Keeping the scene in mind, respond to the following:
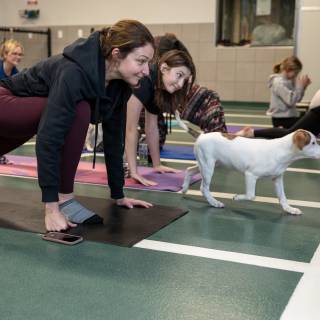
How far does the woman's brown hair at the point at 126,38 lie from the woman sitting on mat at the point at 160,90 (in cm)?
60

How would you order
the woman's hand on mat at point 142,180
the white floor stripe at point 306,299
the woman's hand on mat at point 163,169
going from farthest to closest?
the woman's hand on mat at point 163,169, the woman's hand on mat at point 142,180, the white floor stripe at point 306,299

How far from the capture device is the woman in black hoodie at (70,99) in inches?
70.7

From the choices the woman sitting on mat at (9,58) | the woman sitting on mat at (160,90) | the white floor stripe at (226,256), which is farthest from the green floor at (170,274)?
the woman sitting on mat at (9,58)

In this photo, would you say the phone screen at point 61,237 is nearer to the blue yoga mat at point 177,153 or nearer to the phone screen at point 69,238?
the phone screen at point 69,238

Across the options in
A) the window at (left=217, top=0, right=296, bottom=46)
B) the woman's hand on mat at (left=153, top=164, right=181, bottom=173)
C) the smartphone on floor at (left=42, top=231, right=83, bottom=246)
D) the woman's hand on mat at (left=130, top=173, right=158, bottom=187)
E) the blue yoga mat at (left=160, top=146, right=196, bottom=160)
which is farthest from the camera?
the window at (left=217, top=0, right=296, bottom=46)

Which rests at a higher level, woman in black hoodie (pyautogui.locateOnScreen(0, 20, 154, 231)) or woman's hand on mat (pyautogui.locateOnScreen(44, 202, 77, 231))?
woman in black hoodie (pyautogui.locateOnScreen(0, 20, 154, 231))

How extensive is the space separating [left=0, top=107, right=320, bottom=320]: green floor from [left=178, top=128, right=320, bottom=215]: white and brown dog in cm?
14

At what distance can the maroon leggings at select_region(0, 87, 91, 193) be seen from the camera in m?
1.88

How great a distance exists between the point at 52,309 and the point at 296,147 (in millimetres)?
1315

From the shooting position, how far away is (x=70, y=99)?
181 cm

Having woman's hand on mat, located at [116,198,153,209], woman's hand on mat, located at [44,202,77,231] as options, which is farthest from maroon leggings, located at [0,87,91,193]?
woman's hand on mat, located at [116,198,153,209]

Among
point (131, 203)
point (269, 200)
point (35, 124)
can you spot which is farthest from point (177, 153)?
point (35, 124)

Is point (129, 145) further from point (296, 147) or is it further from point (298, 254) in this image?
point (298, 254)

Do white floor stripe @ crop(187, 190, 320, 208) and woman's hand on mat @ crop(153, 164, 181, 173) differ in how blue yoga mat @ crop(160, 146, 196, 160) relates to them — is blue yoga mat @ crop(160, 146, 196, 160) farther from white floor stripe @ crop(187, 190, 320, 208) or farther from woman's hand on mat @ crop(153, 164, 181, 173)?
white floor stripe @ crop(187, 190, 320, 208)
